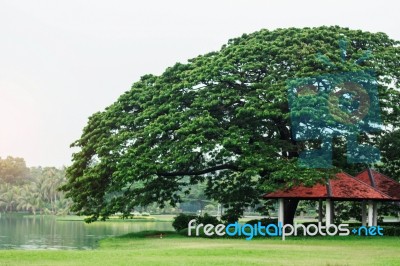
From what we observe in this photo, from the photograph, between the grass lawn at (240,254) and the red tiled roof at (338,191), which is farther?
the red tiled roof at (338,191)

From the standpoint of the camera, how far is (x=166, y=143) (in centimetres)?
3394

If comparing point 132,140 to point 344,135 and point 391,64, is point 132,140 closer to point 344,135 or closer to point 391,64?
point 344,135

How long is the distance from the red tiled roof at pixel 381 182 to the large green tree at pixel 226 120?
1.31m

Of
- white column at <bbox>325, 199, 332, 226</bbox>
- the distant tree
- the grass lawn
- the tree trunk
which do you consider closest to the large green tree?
the tree trunk

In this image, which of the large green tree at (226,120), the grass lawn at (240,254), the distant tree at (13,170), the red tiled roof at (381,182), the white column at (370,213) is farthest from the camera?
the distant tree at (13,170)

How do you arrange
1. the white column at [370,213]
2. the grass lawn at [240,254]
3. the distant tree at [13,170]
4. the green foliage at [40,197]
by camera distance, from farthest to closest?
the distant tree at [13,170], the green foliage at [40,197], the white column at [370,213], the grass lawn at [240,254]

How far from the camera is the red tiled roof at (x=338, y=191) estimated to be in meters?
33.1

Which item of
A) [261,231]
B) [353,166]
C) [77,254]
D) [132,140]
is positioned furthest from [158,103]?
[77,254]

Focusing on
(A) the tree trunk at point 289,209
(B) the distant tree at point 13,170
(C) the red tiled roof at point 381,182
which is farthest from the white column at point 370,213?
(B) the distant tree at point 13,170

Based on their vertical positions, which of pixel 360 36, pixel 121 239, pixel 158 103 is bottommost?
pixel 121 239

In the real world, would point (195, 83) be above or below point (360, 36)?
below

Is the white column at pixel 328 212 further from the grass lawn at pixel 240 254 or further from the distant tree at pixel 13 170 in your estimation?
the distant tree at pixel 13 170

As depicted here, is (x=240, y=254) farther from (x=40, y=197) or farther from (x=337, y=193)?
(x=40, y=197)

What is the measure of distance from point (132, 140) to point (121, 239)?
17.6 feet
